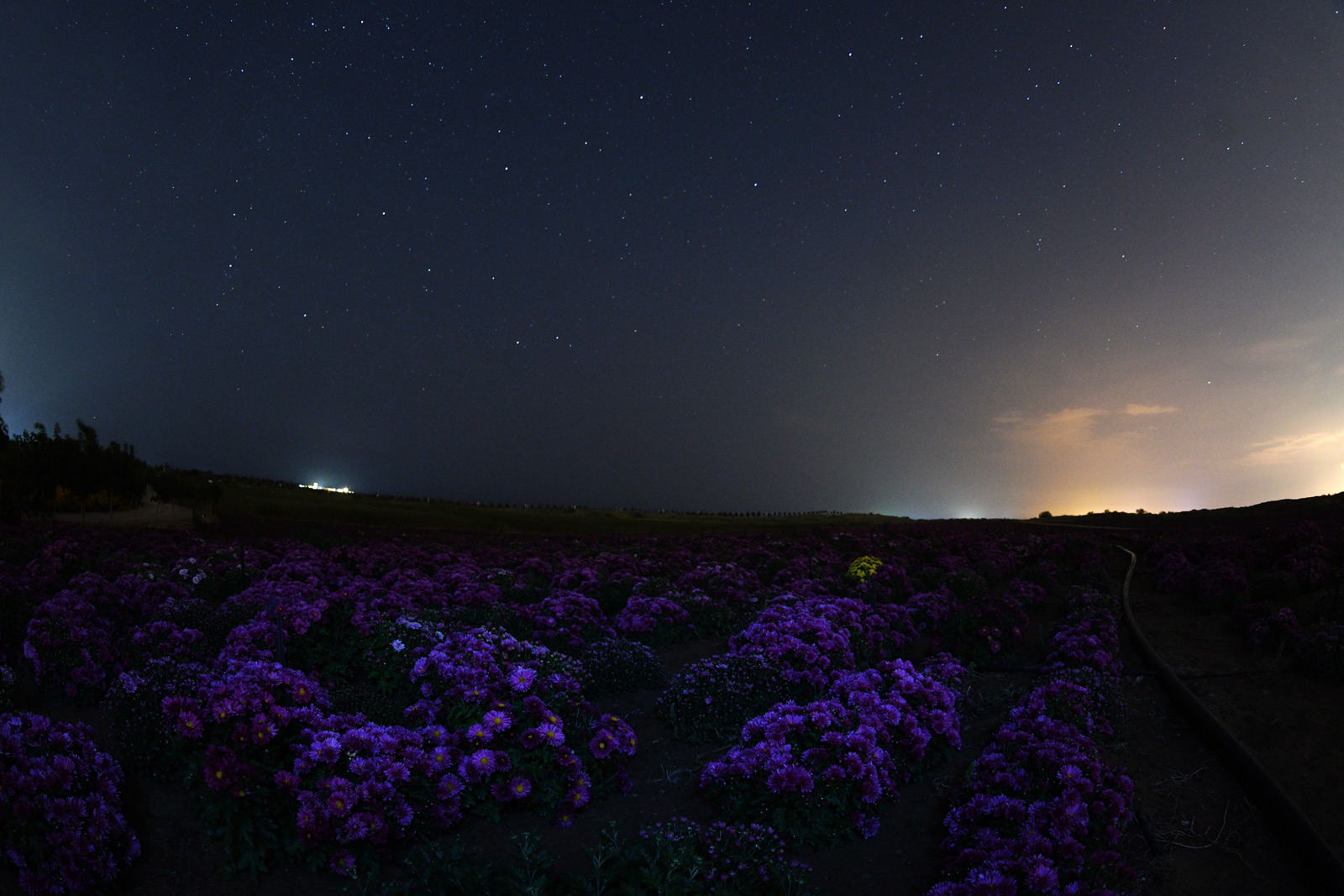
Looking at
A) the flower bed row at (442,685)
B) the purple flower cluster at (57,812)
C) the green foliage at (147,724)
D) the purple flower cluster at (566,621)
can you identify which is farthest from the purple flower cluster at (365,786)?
the purple flower cluster at (566,621)

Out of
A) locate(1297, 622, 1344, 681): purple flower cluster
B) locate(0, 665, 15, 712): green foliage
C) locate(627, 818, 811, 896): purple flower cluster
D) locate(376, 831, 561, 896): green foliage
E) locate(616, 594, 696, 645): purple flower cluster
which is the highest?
locate(1297, 622, 1344, 681): purple flower cluster

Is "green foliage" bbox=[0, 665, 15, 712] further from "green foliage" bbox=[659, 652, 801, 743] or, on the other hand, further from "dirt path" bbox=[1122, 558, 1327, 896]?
"dirt path" bbox=[1122, 558, 1327, 896]

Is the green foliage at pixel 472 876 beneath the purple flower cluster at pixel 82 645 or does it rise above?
beneath

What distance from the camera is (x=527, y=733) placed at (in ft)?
23.0

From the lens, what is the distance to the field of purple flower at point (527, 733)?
5621mm

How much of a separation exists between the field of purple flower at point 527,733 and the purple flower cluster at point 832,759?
0.09ft

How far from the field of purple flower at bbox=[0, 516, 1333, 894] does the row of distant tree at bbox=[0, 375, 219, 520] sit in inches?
952

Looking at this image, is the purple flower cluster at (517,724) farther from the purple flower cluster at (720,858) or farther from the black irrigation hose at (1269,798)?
the black irrigation hose at (1269,798)

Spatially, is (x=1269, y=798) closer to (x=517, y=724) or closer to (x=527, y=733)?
(x=527, y=733)

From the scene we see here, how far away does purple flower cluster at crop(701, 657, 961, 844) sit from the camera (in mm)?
6652

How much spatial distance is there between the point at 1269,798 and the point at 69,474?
4693 cm

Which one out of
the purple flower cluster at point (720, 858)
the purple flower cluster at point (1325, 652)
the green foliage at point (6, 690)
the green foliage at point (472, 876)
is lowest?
the green foliage at point (472, 876)

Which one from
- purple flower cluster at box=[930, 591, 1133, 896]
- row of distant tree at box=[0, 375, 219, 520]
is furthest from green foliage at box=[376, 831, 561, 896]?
row of distant tree at box=[0, 375, 219, 520]

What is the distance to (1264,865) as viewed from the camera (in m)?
6.27
